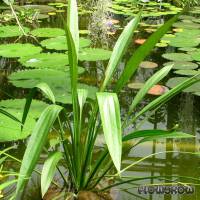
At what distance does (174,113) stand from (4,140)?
36.1 inches

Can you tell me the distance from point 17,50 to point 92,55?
1.85 feet

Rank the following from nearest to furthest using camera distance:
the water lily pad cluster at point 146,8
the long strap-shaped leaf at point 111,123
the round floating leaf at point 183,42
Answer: the long strap-shaped leaf at point 111,123 → the round floating leaf at point 183,42 → the water lily pad cluster at point 146,8

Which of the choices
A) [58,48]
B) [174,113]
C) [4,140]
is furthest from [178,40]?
[4,140]

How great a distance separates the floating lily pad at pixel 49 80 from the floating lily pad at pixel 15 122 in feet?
0.64

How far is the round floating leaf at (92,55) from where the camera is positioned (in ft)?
9.36

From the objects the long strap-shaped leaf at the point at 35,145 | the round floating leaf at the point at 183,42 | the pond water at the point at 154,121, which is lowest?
the pond water at the point at 154,121

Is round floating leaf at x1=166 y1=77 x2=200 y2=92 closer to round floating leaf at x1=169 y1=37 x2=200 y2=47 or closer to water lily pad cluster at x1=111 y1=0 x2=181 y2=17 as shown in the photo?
round floating leaf at x1=169 y1=37 x2=200 y2=47

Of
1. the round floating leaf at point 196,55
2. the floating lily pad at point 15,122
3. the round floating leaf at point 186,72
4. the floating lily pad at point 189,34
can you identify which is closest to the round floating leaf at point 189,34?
the floating lily pad at point 189,34

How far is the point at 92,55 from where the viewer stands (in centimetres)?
292

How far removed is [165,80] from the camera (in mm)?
2621

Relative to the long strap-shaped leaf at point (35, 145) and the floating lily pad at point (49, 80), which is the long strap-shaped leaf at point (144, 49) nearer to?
the long strap-shaped leaf at point (35, 145)

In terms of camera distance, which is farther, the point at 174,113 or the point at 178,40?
the point at 178,40

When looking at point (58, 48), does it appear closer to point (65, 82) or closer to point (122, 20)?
point (65, 82)

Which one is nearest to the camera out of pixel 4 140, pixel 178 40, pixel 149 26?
pixel 4 140
